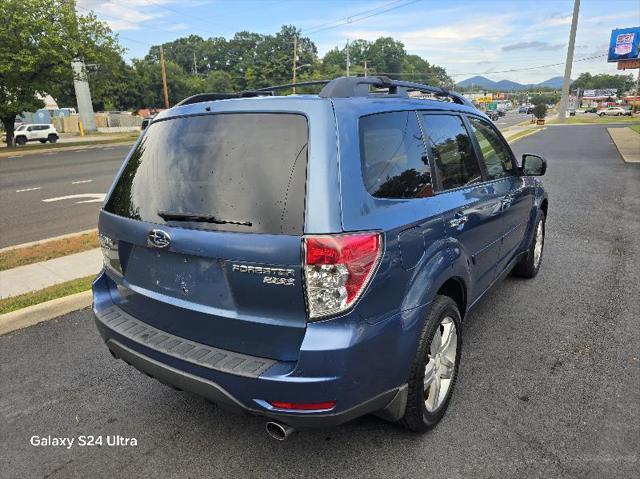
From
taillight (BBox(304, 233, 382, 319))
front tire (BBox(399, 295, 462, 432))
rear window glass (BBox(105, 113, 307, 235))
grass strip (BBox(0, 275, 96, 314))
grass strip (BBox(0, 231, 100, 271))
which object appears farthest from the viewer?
grass strip (BBox(0, 231, 100, 271))

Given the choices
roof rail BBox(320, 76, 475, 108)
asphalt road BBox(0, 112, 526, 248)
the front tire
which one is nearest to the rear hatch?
roof rail BBox(320, 76, 475, 108)

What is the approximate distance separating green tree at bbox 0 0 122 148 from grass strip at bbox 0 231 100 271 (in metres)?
25.8

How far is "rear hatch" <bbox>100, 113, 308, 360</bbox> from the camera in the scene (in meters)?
2.06

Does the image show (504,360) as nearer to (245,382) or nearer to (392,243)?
(392,243)

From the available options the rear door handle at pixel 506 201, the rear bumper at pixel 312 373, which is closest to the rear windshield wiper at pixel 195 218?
the rear bumper at pixel 312 373

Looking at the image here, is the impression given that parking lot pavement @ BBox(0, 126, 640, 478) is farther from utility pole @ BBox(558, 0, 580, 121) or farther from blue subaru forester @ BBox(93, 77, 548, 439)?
utility pole @ BBox(558, 0, 580, 121)

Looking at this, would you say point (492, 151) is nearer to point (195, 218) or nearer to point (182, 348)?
point (195, 218)

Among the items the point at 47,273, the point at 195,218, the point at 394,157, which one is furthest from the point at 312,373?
the point at 47,273

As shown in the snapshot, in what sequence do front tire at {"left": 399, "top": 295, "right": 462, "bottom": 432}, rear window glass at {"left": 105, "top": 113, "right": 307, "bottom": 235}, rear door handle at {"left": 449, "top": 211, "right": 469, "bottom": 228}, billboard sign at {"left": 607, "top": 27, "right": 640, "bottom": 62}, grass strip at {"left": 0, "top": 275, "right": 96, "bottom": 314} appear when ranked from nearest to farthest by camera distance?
rear window glass at {"left": 105, "top": 113, "right": 307, "bottom": 235}
front tire at {"left": 399, "top": 295, "right": 462, "bottom": 432}
rear door handle at {"left": 449, "top": 211, "right": 469, "bottom": 228}
grass strip at {"left": 0, "top": 275, "right": 96, "bottom": 314}
billboard sign at {"left": 607, "top": 27, "right": 640, "bottom": 62}

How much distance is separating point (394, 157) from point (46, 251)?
17.7 ft

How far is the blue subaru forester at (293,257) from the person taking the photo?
2.03 m

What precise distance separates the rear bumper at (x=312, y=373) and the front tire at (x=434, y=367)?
0.34 ft

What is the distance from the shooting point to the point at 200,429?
2.80 m

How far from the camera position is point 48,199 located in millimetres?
11062
